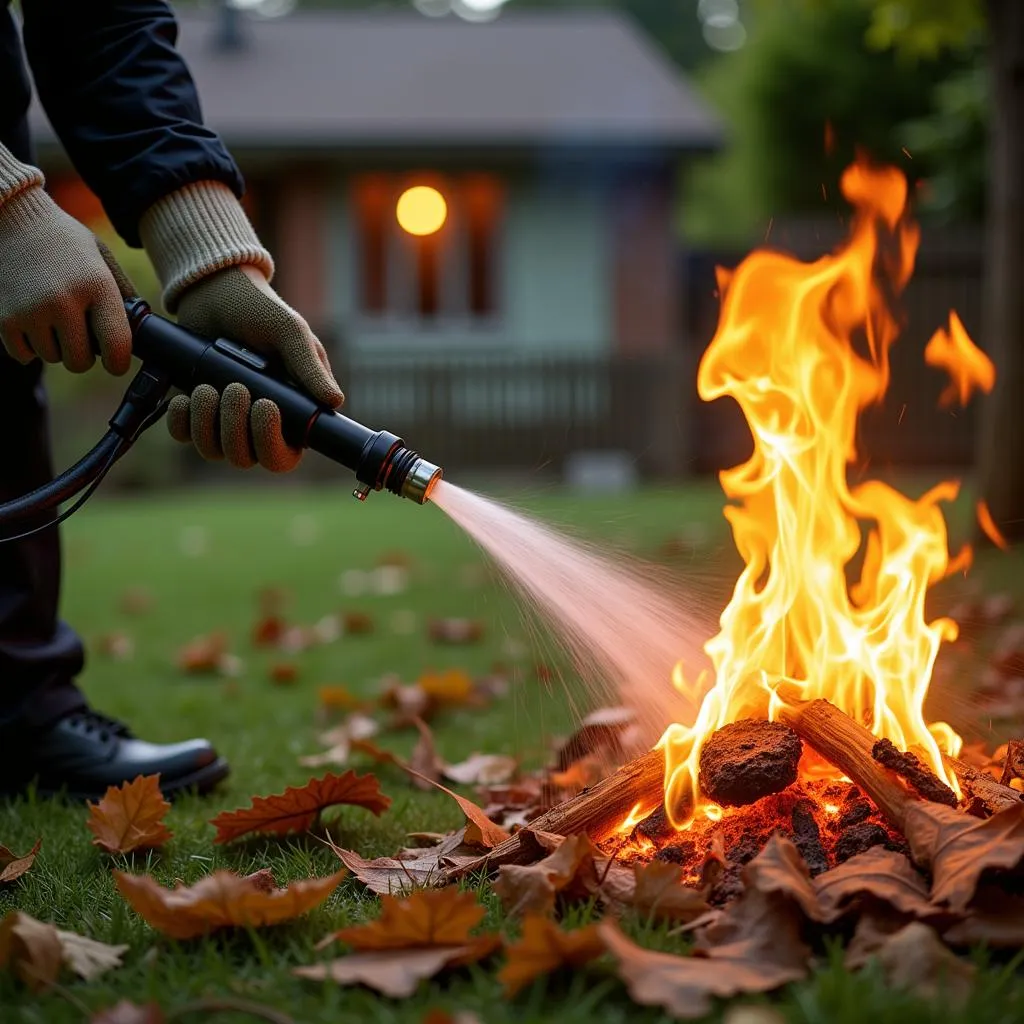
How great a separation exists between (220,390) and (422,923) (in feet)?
3.63

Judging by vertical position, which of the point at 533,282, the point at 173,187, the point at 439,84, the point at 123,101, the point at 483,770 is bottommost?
the point at 533,282

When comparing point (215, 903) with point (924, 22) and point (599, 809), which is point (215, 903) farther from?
point (924, 22)

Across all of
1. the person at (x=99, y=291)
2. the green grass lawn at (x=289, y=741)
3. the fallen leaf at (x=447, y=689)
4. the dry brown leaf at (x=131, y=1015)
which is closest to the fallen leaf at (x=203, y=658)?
the green grass lawn at (x=289, y=741)

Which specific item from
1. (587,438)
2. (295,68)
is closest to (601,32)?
(295,68)

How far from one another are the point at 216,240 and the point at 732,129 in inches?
1147

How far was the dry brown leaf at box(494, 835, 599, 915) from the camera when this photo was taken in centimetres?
199

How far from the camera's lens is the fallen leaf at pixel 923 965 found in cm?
166

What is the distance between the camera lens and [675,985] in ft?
5.46

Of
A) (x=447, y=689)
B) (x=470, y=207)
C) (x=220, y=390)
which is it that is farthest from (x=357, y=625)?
(x=470, y=207)

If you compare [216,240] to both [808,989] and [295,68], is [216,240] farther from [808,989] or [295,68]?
[295,68]

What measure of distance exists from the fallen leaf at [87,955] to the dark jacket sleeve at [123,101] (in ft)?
4.86

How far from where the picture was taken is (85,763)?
3.02m

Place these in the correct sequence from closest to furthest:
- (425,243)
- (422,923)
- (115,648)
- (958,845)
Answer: (422,923) < (958,845) < (115,648) < (425,243)

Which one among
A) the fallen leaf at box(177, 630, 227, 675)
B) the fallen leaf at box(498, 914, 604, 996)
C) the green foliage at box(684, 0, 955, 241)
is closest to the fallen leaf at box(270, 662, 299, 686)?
the fallen leaf at box(177, 630, 227, 675)
